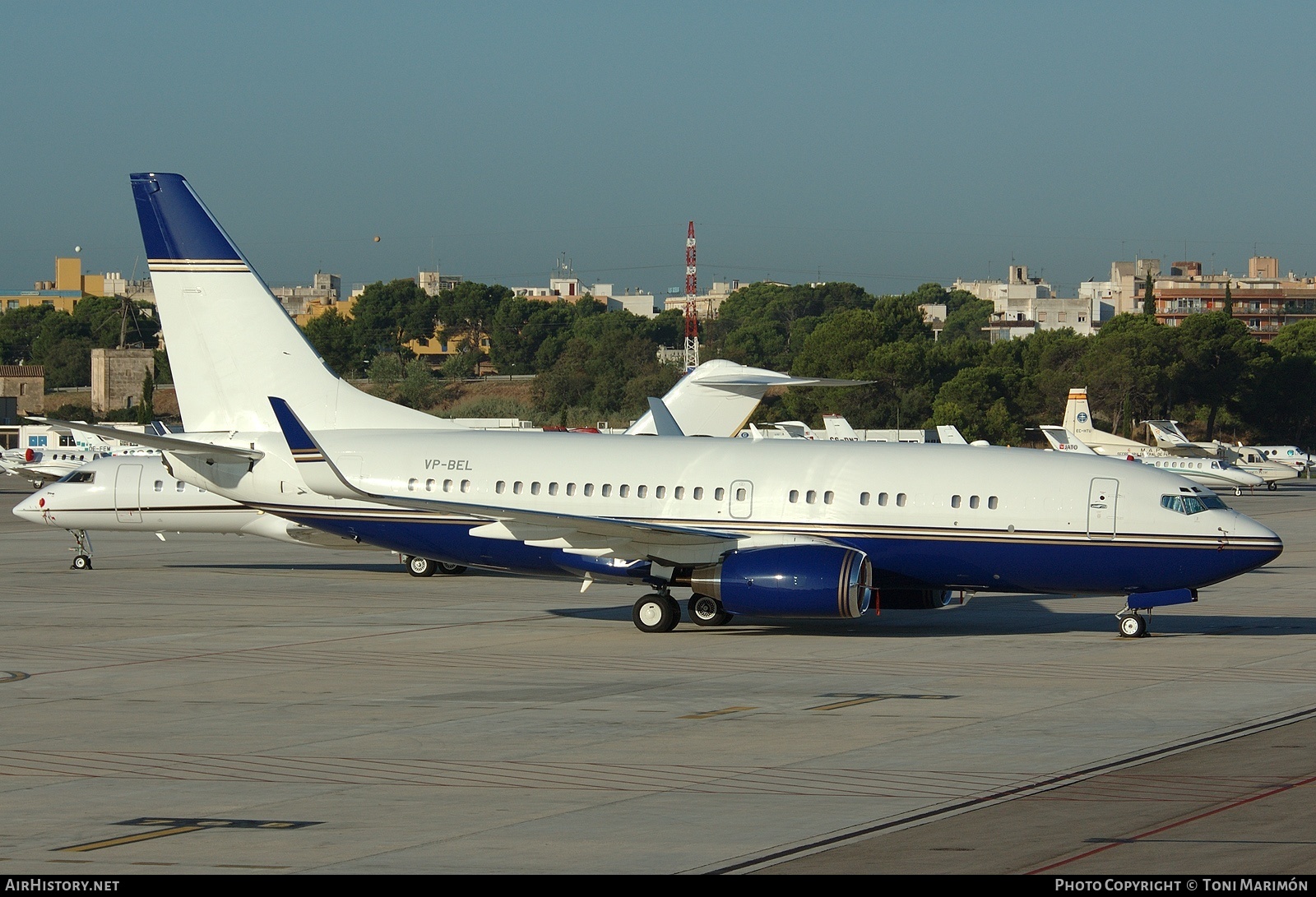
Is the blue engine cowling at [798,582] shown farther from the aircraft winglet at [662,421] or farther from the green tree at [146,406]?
the green tree at [146,406]

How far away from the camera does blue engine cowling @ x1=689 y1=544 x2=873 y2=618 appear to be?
1139 inches

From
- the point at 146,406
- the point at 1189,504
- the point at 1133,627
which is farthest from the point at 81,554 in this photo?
the point at 146,406

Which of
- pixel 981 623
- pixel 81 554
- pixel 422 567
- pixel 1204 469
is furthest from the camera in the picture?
pixel 1204 469

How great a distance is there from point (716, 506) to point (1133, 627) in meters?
8.35

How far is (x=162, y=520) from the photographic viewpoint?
4500cm

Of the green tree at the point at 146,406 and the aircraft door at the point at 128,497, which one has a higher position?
the green tree at the point at 146,406

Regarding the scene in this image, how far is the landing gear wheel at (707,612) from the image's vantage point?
104 ft

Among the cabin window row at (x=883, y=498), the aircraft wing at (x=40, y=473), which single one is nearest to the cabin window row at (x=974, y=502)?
the cabin window row at (x=883, y=498)

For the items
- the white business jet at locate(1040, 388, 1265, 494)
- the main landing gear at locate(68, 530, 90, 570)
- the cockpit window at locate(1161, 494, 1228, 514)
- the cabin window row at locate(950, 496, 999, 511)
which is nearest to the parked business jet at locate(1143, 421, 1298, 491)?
the white business jet at locate(1040, 388, 1265, 494)

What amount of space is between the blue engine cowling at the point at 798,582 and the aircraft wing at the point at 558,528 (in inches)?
43.9

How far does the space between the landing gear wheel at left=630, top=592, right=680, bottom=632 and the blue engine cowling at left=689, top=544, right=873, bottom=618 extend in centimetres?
139

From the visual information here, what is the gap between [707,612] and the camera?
31844 millimetres

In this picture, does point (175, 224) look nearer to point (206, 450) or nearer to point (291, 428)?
point (206, 450)

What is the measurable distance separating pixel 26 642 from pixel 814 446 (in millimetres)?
15674
